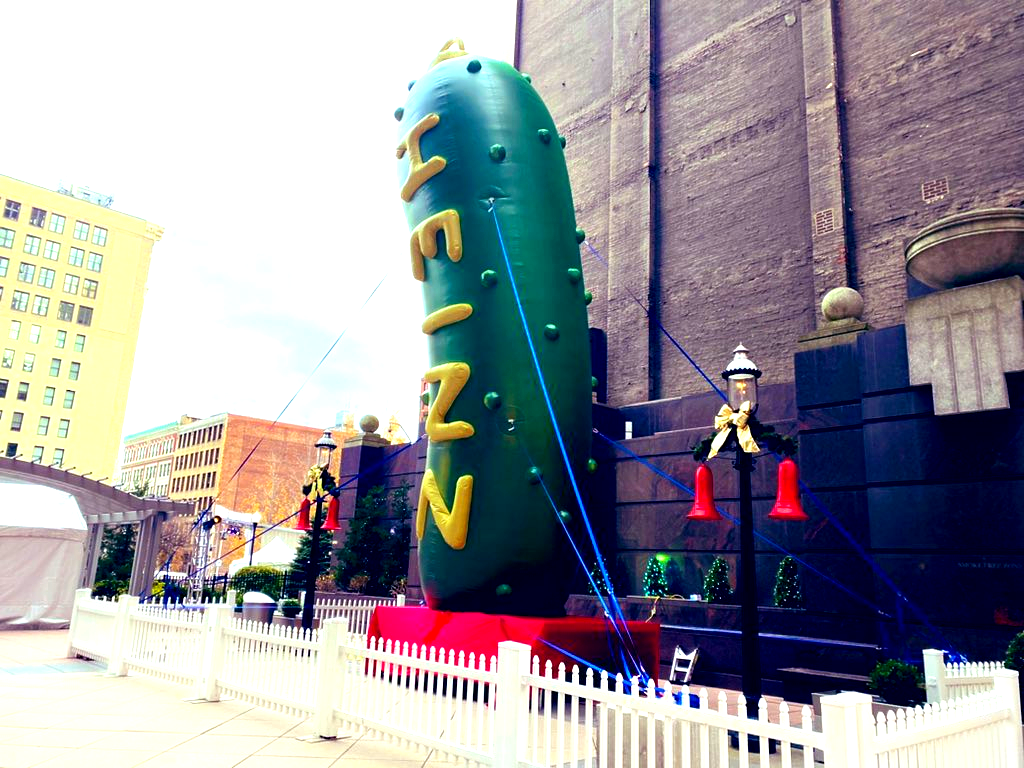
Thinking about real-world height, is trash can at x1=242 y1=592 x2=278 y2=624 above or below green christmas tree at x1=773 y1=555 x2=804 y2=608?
below

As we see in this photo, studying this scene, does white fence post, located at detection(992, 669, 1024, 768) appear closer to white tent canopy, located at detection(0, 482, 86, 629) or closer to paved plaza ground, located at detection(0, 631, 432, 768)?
paved plaza ground, located at detection(0, 631, 432, 768)

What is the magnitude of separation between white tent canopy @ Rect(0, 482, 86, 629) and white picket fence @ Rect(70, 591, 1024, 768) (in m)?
10.2

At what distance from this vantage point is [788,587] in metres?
13.7

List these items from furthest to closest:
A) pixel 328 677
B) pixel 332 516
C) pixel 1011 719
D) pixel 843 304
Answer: pixel 332 516, pixel 843 304, pixel 328 677, pixel 1011 719

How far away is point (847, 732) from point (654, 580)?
12199 millimetres

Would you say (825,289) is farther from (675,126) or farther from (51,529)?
(51,529)

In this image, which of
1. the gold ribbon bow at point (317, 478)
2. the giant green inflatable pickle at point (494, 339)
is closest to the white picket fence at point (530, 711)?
the giant green inflatable pickle at point (494, 339)

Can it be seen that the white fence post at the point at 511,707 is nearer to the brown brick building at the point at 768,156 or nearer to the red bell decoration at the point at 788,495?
the red bell decoration at the point at 788,495

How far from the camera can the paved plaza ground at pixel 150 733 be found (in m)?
6.94

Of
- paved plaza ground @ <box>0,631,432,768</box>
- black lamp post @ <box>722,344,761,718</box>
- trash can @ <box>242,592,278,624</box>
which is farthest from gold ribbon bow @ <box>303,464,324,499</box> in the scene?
black lamp post @ <box>722,344,761,718</box>

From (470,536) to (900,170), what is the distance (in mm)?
14850

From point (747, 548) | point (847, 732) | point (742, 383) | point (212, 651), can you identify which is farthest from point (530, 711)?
point (212, 651)

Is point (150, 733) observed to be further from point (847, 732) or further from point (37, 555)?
point (37, 555)

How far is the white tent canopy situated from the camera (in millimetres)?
19250
